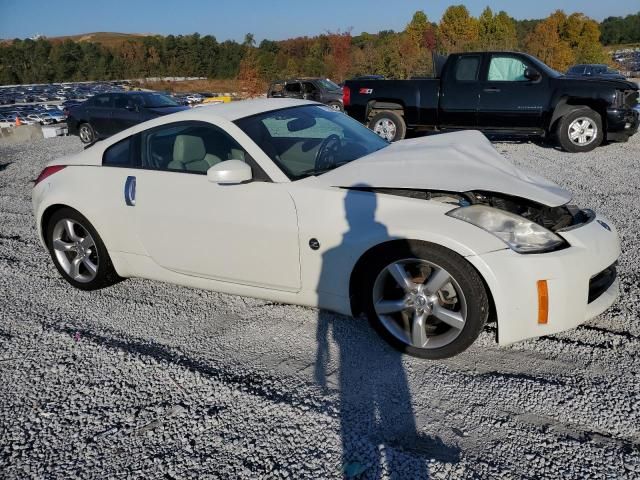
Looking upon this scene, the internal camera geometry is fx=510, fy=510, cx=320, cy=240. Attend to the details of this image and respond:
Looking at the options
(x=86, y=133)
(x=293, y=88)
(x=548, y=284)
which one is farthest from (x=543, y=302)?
(x=293, y=88)

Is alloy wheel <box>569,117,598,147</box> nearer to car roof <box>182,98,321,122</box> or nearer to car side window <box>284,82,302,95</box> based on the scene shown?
car roof <box>182,98,321,122</box>

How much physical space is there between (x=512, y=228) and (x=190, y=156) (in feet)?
7.27

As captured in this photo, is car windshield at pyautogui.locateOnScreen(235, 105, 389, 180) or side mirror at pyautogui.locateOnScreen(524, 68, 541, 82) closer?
car windshield at pyautogui.locateOnScreen(235, 105, 389, 180)

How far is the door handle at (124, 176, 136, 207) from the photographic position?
11.9ft

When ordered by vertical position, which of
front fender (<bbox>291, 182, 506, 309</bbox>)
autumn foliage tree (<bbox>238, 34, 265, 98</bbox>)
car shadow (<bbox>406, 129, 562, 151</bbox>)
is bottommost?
front fender (<bbox>291, 182, 506, 309</bbox>)

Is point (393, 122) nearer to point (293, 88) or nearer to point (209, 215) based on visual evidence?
point (209, 215)

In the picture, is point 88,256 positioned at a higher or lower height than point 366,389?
higher

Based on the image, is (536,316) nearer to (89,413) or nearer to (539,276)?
(539,276)

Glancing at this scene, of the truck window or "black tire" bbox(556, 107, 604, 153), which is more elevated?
the truck window

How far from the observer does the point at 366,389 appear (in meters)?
2.67

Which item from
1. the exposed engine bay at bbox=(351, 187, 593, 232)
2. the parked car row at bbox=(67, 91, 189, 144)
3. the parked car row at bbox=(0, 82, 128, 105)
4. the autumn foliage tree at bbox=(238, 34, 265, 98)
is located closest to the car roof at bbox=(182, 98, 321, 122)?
the exposed engine bay at bbox=(351, 187, 593, 232)

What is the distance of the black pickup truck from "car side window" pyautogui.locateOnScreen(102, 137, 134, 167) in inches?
291

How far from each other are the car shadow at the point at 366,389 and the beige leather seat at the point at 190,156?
3.78 feet

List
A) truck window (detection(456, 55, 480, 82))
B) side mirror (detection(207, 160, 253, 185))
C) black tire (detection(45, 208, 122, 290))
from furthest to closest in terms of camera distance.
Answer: truck window (detection(456, 55, 480, 82)) → black tire (detection(45, 208, 122, 290)) → side mirror (detection(207, 160, 253, 185))
